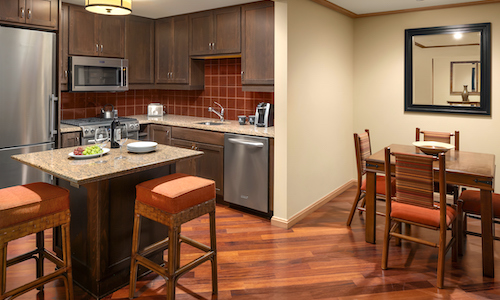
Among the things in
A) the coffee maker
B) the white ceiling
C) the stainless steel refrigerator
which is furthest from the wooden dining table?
the stainless steel refrigerator

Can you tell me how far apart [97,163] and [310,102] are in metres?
2.40

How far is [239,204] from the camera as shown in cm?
403

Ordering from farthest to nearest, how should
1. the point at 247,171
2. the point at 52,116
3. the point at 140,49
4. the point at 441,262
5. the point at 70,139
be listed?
1. the point at 140,49
2. the point at 70,139
3. the point at 247,171
4. the point at 52,116
5. the point at 441,262

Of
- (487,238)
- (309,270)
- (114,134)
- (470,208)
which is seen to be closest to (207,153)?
(114,134)

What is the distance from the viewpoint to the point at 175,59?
16.3 ft

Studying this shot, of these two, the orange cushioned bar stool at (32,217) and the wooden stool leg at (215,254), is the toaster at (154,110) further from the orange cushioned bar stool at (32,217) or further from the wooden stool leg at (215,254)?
the wooden stool leg at (215,254)

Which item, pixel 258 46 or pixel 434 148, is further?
pixel 258 46

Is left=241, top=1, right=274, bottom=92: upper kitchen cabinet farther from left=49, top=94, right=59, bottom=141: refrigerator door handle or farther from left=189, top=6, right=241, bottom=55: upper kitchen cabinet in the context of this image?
left=49, top=94, right=59, bottom=141: refrigerator door handle

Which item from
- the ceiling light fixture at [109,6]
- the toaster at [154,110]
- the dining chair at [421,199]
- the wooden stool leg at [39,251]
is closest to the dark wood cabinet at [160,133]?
the toaster at [154,110]

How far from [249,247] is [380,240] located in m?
1.20

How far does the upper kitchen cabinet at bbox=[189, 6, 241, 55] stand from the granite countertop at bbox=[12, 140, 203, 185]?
2.02m

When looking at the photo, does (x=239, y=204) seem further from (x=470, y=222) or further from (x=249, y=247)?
(x=470, y=222)

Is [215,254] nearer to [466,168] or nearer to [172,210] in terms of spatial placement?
[172,210]

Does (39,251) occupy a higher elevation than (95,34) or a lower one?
lower
